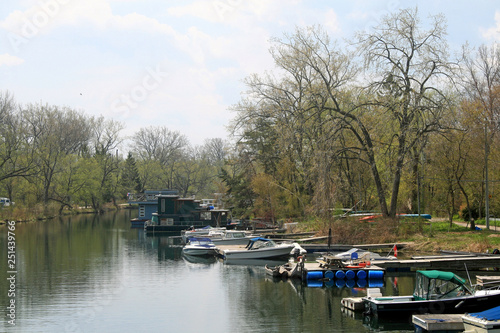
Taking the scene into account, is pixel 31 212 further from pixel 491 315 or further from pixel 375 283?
pixel 491 315

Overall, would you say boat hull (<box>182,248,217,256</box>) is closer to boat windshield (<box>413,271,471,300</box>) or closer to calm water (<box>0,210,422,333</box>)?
calm water (<box>0,210,422,333</box>)

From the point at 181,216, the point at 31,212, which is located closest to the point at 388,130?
the point at 181,216

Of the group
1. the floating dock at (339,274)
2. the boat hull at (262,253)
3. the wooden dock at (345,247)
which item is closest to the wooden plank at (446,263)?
the floating dock at (339,274)

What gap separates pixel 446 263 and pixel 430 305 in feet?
31.9

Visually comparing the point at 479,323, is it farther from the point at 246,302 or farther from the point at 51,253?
the point at 51,253

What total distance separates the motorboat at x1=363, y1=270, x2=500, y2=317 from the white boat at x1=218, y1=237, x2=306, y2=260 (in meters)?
15.6

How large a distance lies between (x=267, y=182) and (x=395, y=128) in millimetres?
16333

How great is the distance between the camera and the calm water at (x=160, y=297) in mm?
19500

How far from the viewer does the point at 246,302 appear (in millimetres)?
23141

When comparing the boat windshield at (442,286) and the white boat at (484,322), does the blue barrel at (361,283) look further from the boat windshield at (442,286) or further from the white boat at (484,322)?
the white boat at (484,322)

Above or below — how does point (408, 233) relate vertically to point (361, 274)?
above

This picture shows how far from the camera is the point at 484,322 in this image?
1602 centimetres

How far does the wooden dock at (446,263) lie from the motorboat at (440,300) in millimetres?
8524

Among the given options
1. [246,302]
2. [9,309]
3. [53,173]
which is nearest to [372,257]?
[246,302]
